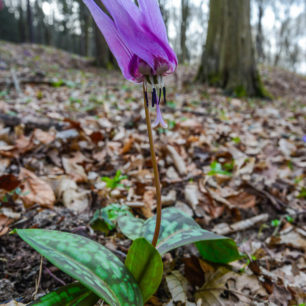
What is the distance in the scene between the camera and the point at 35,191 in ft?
5.64

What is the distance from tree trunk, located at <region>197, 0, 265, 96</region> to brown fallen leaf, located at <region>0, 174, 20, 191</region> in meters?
4.99

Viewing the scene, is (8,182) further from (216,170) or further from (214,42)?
(214,42)

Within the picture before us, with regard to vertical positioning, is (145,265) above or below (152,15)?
below

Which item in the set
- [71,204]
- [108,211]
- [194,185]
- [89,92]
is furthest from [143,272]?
[89,92]

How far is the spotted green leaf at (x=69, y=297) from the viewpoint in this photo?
2.95 ft

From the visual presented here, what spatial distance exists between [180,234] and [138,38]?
33.1 inches

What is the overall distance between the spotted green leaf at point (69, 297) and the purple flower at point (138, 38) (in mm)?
789

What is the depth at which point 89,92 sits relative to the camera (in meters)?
5.13

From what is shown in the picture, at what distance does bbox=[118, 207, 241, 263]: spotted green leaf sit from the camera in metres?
1.17

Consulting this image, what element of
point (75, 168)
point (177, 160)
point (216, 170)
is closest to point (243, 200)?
point (216, 170)

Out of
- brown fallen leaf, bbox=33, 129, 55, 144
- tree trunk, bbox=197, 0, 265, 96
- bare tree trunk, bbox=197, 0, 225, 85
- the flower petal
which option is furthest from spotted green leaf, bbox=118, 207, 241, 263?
bare tree trunk, bbox=197, 0, 225, 85

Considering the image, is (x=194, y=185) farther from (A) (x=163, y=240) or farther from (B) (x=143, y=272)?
(B) (x=143, y=272)

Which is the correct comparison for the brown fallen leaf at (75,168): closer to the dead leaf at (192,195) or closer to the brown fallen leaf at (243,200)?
the dead leaf at (192,195)

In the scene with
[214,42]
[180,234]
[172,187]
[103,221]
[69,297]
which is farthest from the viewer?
[214,42]
